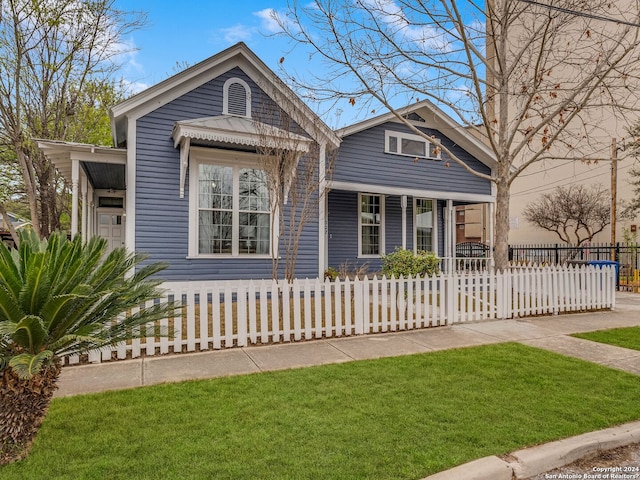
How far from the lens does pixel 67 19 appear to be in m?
12.0

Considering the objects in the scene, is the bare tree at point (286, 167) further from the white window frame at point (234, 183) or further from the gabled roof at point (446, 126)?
the gabled roof at point (446, 126)

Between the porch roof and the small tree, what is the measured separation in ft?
79.1

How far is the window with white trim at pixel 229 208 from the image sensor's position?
30.7 feet

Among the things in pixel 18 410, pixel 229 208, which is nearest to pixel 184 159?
pixel 229 208

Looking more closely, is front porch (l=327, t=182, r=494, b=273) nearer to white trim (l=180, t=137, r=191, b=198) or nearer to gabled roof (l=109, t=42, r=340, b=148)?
gabled roof (l=109, t=42, r=340, b=148)

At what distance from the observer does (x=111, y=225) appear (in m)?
13.0

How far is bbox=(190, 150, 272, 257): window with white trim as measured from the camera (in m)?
9.36

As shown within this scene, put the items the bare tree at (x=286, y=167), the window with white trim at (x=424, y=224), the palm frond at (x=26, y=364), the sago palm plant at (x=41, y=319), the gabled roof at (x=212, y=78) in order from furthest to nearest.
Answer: the window with white trim at (x=424, y=224), the gabled roof at (x=212, y=78), the bare tree at (x=286, y=167), the sago palm plant at (x=41, y=319), the palm frond at (x=26, y=364)

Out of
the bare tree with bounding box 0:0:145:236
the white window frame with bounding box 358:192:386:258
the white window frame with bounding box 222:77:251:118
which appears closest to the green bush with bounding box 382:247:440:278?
the white window frame with bounding box 358:192:386:258

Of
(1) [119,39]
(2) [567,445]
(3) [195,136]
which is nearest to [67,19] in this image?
(1) [119,39]

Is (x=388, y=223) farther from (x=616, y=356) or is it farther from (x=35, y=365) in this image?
(x=35, y=365)

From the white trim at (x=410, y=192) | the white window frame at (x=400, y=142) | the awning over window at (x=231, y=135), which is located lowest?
the white trim at (x=410, y=192)

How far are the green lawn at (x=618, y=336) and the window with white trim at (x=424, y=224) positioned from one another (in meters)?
7.77

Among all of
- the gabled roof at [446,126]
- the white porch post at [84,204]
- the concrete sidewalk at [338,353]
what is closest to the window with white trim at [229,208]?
the white porch post at [84,204]
